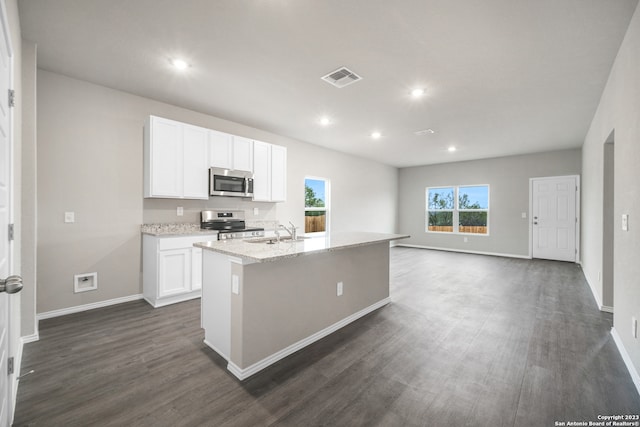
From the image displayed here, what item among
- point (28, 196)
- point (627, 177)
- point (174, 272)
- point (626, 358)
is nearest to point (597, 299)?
point (626, 358)

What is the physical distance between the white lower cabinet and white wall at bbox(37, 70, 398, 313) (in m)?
0.23

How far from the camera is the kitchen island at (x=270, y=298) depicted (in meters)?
2.00

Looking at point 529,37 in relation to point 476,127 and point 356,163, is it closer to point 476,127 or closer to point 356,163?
point 476,127

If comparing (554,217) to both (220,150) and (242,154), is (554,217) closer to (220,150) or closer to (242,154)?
(242,154)

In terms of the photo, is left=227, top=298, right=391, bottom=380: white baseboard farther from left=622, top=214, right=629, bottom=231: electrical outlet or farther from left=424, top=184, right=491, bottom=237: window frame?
left=424, top=184, right=491, bottom=237: window frame

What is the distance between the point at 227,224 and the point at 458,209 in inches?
260

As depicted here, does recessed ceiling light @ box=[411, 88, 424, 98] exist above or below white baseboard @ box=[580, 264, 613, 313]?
above

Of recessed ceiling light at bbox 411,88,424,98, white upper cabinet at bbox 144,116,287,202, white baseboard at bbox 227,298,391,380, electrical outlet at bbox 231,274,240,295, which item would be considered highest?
recessed ceiling light at bbox 411,88,424,98

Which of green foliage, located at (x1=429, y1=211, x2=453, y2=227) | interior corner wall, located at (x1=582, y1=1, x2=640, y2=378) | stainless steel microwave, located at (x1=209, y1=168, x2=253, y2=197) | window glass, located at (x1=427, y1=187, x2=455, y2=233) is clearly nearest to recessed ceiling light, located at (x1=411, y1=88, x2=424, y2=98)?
interior corner wall, located at (x1=582, y1=1, x2=640, y2=378)

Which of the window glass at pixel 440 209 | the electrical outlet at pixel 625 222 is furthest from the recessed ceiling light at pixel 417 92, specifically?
the window glass at pixel 440 209

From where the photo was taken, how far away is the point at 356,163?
7.43 m

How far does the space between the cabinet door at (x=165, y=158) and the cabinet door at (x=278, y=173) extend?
5.08ft

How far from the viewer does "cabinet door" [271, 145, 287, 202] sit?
4.86 meters

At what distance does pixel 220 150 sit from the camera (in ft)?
13.5
